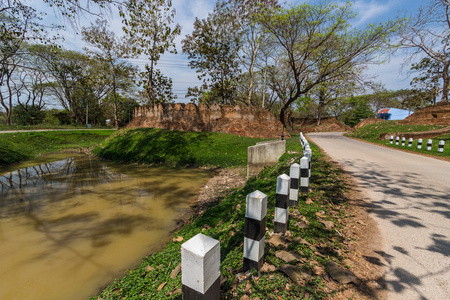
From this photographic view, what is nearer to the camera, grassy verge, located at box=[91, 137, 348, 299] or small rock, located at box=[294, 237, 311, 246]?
grassy verge, located at box=[91, 137, 348, 299]

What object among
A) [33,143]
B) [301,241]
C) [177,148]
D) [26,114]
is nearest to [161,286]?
[301,241]

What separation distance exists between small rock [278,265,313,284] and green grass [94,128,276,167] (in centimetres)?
879

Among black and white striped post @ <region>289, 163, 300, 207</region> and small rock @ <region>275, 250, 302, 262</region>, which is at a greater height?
black and white striped post @ <region>289, 163, 300, 207</region>

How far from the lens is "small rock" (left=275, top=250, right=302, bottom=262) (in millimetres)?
2225

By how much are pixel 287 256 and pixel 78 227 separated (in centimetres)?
493

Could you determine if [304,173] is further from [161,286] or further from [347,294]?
[161,286]

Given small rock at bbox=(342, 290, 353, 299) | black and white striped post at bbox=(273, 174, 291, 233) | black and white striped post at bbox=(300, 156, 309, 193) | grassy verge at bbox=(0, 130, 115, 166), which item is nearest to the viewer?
small rock at bbox=(342, 290, 353, 299)

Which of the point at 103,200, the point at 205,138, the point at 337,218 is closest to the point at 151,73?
the point at 205,138

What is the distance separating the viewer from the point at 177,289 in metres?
2.23

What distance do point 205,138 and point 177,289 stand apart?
41.2 ft

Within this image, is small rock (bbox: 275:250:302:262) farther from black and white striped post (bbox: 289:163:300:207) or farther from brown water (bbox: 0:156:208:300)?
brown water (bbox: 0:156:208:300)

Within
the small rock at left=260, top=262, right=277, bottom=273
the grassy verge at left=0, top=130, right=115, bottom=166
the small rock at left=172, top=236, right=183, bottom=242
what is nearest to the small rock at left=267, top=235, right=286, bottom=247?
the small rock at left=260, top=262, right=277, bottom=273

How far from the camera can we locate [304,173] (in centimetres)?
384

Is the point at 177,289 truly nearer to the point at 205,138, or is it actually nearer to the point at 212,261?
the point at 212,261
